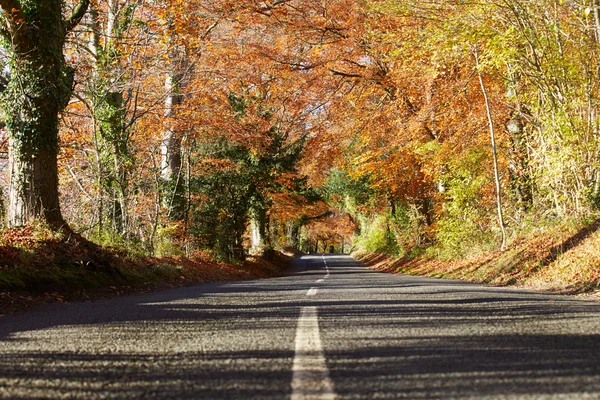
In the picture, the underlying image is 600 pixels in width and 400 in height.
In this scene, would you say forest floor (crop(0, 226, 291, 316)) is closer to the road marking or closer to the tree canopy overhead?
the tree canopy overhead

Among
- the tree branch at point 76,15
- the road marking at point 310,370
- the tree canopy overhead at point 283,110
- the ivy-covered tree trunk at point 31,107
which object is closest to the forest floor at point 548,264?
the tree canopy overhead at point 283,110

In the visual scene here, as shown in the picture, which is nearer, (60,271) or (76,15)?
(60,271)

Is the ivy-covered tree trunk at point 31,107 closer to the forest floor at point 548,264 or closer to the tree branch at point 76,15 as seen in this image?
the tree branch at point 76,15

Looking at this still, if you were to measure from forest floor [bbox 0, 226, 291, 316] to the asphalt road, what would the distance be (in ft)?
6.43

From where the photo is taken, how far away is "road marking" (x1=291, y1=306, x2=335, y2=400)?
237 centimetres

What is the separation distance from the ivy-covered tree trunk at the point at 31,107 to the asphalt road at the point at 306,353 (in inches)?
174

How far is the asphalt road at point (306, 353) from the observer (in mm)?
2510

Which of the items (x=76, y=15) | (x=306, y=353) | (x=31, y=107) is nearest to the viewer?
(x=306, y=353)

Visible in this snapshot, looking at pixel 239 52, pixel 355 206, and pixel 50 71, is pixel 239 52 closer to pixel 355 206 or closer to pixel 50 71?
pixel 50 71

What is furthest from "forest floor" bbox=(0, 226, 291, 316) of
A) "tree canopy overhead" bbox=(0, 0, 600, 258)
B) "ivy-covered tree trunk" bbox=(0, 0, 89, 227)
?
"tree canopy overhead" bbox=(0, 0, 600, 258)

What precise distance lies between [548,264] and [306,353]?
9855mm

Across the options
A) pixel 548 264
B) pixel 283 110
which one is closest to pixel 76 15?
pixel 548 264

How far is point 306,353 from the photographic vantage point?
322cm

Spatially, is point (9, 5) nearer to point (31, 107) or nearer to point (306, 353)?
point (31, 107)
